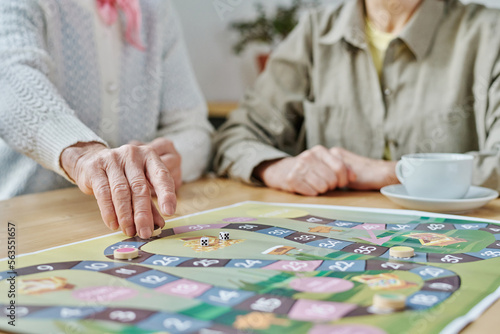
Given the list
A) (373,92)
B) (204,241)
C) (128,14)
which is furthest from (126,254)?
(373,92)

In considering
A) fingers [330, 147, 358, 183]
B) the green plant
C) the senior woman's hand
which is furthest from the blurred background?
the senior woman's hand

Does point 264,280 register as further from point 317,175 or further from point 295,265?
point 317,175

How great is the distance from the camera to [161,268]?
0.55 m

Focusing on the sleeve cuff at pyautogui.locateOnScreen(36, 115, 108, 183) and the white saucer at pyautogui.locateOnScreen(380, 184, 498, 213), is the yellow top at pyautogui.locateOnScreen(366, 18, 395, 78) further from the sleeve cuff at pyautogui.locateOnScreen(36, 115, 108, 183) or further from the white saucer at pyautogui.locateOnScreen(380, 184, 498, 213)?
the sleeve cuff at pyautogui.locateOnScreen(36, 115, 108, 183)

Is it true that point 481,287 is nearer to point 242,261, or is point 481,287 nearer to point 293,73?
point 242,261

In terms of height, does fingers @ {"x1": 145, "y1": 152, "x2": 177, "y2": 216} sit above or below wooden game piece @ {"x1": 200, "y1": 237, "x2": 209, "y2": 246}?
above

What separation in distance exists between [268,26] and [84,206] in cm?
159

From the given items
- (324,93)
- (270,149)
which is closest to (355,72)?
(324,93)

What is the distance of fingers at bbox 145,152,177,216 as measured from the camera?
725mm

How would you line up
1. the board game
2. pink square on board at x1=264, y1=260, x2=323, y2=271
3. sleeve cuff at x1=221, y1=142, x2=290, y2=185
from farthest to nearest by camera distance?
1. sleeve cuff at x1=221, y1=142, x2=290, y2=185
2. pink square on board at x1=264, y1=260, x2=323, y2=271
3. the board game

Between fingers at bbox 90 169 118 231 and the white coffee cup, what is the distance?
0.49 m

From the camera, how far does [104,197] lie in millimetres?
738

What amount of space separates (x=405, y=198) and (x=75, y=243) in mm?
507

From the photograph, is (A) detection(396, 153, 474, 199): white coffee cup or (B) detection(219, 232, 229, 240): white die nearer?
(B) detection(219, 232, 229, 240): white die
